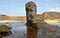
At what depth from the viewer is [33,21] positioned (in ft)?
67.6

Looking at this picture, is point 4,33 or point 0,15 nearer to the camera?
point 4,33

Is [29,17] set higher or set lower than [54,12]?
higher

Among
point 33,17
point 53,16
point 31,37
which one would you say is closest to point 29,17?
point 33,17

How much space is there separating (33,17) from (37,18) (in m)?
0.67

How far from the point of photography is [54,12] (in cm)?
6631

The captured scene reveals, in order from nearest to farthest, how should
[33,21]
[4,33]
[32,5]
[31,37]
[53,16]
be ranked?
1. [31,37]
2. [4,33]
3. [33,21]
4. [32,5]
5. [53,16]

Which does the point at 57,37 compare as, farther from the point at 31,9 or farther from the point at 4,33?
the point at 31,9

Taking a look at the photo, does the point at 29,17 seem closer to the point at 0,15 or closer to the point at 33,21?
the point at 33,21

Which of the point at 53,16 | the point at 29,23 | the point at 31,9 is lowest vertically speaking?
the point at 53,16

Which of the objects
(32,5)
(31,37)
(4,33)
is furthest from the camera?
(32,5)

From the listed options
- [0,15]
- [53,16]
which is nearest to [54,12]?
[53,16]

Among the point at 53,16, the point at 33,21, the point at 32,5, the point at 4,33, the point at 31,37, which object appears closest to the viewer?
the point at 31,37

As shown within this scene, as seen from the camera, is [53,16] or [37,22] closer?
[37,22]

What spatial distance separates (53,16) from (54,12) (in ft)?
14.6
